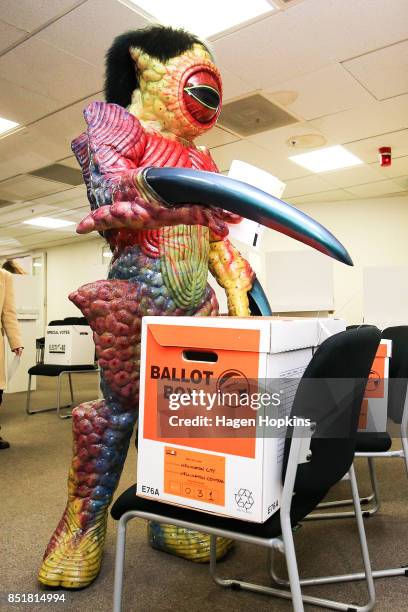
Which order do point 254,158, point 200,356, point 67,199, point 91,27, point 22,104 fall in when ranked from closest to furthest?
point 200,356, point 91,27, point 22,104, point 254,158, point 67,199

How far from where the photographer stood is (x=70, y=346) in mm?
4074

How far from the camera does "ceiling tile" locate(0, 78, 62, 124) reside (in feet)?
10.8

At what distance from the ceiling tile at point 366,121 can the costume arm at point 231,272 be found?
102 inches

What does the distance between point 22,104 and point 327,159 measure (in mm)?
2785

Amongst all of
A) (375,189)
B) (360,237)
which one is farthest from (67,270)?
(375,189)

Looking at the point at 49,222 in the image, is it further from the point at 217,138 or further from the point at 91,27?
the point at 91,27

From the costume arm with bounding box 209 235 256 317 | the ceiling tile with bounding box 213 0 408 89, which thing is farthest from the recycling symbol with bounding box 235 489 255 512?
the ceiling tile with bounding box 213 0 408 89

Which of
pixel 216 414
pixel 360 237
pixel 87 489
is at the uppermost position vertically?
pixel 360 237

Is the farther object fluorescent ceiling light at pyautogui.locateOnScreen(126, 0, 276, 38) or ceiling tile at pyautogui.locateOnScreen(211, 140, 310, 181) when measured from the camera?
Result: ceiling tile at pyautogui.locateOnScreen(211, 140, 310, 181)

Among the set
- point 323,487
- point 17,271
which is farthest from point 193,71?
point 17,271

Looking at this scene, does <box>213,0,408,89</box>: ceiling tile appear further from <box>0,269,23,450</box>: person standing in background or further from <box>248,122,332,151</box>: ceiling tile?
<box>0,269,23,450</box>: person standing in background

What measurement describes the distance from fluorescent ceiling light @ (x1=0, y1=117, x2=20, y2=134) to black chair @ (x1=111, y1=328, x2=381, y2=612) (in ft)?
12.1

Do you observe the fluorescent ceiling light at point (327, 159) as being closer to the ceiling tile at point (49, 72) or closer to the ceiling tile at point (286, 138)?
the ceiling tile at point (286, 138)

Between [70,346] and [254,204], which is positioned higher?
[254,204]
